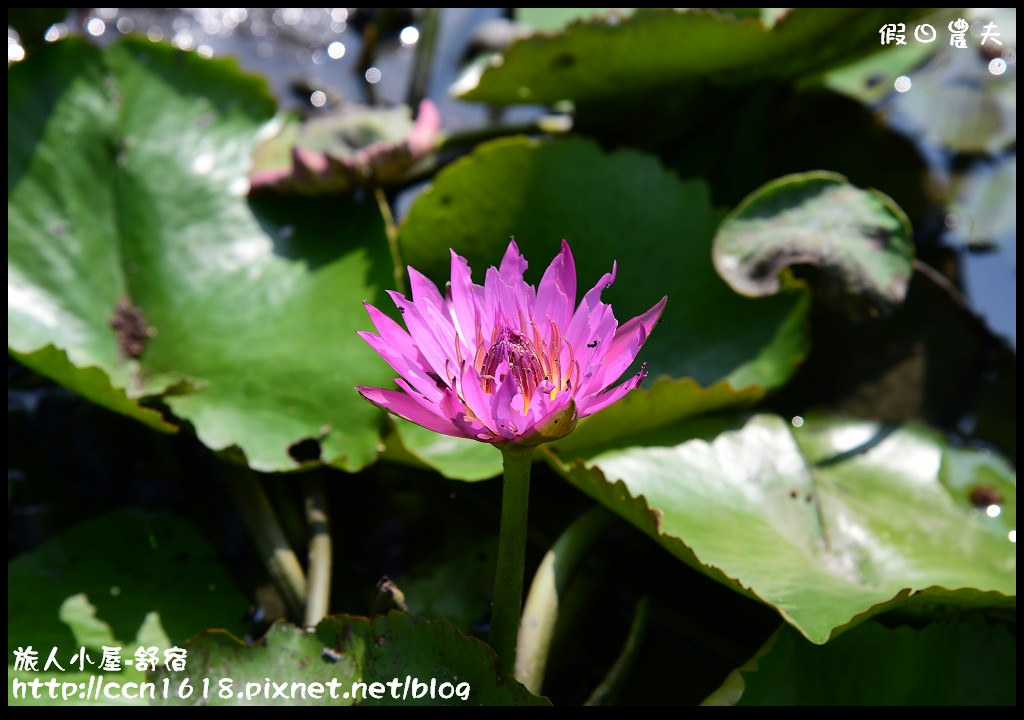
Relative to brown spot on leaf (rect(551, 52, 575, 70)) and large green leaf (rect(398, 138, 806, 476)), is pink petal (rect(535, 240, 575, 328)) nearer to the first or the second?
large green leaf (rect(398, 138, 806, 476))

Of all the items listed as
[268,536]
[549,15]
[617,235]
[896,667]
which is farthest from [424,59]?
[896,667]

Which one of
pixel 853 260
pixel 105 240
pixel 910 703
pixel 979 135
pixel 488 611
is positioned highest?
pixel 979 135

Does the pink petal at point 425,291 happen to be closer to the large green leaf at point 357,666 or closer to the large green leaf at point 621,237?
the large green leaf at point 357,666

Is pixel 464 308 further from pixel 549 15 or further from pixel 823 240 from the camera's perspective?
pixel 549 15

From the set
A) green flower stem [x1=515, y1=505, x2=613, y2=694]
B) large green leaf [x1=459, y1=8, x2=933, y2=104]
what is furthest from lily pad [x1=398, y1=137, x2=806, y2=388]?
green flower stem [x1=515, y1=505, x2=613, y2=694]

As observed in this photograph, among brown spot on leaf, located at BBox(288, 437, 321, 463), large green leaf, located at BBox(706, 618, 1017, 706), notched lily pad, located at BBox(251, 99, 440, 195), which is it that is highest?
notched lily pad, located at BBox(251, 99, 440, 195)

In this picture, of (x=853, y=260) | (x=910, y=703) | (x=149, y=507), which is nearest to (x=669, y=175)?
(x=853, y=260)

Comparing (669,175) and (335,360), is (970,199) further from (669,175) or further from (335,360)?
(335,360)
